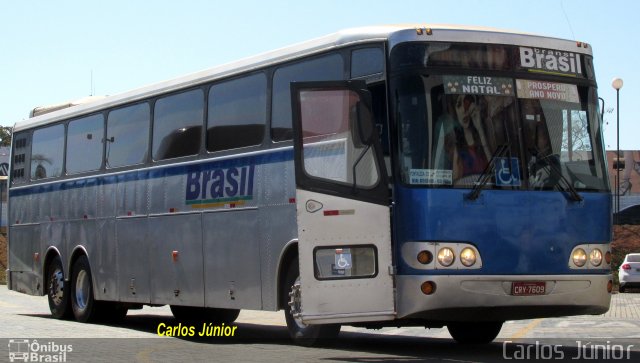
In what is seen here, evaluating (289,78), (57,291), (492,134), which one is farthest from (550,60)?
(57,291)

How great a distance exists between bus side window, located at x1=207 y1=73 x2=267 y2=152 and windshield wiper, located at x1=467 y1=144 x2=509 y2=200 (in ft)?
11.4

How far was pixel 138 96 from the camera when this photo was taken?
739 inches

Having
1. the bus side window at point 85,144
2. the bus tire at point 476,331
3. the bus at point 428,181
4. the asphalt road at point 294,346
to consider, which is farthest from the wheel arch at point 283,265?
the bus side window at point 85,144

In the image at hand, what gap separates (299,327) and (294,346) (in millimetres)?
563

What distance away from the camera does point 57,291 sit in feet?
69.6

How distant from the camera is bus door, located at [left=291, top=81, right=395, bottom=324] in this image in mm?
12289

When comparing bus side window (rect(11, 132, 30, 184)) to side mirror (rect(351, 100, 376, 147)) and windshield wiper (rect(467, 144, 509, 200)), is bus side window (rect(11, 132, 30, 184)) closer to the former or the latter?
side mirror (rect(351, 100, 376, 147))

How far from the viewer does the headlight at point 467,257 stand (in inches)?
479

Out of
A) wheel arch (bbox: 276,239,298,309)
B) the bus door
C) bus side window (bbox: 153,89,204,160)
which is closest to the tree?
bus side window (bbox: 153,89,204,160)

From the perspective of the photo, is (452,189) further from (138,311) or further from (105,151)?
(138,311)

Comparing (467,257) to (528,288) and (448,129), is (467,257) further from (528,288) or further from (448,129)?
(448,129)

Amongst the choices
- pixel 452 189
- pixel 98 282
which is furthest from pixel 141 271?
pixel 452 189

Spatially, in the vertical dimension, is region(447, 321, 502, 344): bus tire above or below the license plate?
below
